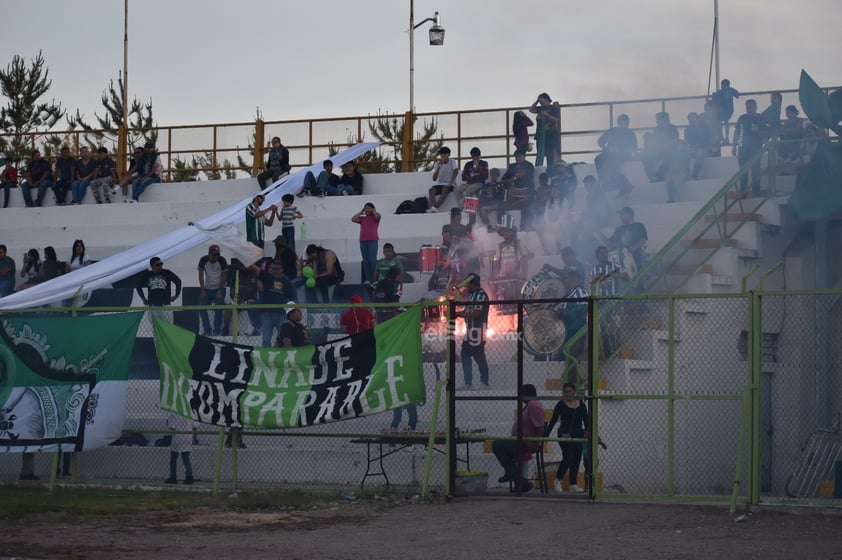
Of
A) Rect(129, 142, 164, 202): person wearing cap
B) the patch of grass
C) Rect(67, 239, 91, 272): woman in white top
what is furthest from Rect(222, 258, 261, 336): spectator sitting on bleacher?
Rect(129, 142, 164, 202): person wearing cap

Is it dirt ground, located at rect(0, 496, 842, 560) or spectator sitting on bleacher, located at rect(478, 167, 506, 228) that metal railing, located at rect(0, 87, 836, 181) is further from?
dirt ground, located at rect(0, 496, 842, 560)

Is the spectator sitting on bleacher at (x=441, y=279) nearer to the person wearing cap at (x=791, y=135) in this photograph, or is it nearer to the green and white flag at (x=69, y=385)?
the person wearing cap at (x=791, y=135)

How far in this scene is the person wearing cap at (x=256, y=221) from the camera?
77.4 ft

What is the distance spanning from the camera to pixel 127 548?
10766 mm

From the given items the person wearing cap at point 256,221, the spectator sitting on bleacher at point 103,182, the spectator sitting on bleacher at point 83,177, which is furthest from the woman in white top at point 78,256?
the spectator sitting on bleacher at point 83,177

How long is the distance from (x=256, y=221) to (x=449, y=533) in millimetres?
12921

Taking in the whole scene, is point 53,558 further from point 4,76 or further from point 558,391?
point 4,76

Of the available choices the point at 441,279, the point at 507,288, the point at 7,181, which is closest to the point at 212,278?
the point at 441,279

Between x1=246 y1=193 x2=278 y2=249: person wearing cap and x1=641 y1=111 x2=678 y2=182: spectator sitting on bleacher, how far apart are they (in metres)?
7.08

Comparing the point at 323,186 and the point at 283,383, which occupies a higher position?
the point at 323,186

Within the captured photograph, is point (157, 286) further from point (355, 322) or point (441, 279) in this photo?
point (355, 322)

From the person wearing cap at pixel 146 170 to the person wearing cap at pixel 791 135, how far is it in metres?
14.4

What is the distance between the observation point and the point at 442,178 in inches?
1020

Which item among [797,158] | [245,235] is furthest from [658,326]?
[245,235]
